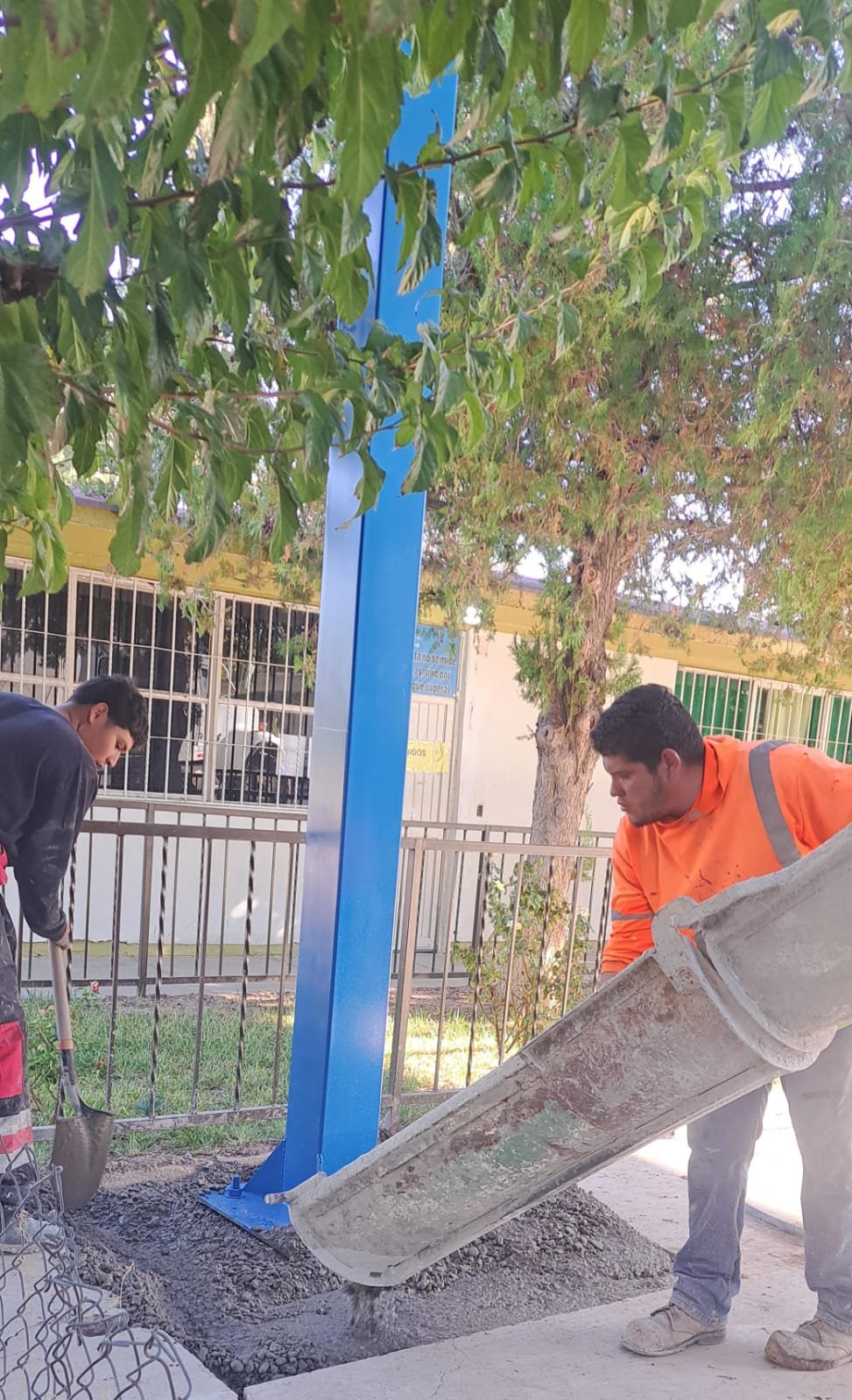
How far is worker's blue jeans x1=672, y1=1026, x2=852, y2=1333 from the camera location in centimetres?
291

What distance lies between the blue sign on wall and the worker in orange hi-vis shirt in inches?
304

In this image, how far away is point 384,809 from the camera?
353cm

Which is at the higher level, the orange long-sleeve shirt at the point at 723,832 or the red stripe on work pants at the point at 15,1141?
the orange long-sleeve shirt at the point at 723,832

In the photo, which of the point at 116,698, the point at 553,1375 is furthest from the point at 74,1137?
the point at 553,1375

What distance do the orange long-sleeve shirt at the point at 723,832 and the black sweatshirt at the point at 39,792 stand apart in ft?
5.72

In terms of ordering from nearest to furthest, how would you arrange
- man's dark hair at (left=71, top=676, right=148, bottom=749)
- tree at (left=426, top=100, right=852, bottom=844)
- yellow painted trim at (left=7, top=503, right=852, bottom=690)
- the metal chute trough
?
the metal chute trough → man's dark hair at (left=71, top=676, right=148, bottom=749) → tree at (left=426, top=100, right=852, bottom=844) → yellow painted trim at (left=7, top=503, right=852, bottom=690)

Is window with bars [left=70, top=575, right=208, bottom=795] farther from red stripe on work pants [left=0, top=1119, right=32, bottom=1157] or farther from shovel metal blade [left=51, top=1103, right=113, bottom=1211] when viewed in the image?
red stripe on work pants [left=0, top=1119, right=32, bottom=1157]

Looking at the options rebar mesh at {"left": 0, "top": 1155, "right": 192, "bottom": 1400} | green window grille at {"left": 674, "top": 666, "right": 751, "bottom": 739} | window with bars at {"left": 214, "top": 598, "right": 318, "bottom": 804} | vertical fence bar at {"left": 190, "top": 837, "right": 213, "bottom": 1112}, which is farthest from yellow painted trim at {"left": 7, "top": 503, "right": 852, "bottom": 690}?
rebar mesh at {"left": 0, "top": 1155, "right": 192, "bottom": 1400}

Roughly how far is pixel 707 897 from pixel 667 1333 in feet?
4.08

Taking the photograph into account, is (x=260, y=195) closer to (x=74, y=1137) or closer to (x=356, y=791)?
(x=356, y=791)

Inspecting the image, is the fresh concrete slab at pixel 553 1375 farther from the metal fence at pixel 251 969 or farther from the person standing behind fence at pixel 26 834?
the metal fence at pixel 251 969

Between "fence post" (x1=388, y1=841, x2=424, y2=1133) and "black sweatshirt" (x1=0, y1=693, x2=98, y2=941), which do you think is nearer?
"black sweatshirt" (x1=0, y1=693, x2=98, y2=941)

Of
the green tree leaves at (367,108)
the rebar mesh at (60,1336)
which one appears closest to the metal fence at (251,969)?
the rebar mesh at (60,1336)

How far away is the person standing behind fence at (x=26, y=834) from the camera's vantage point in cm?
332
